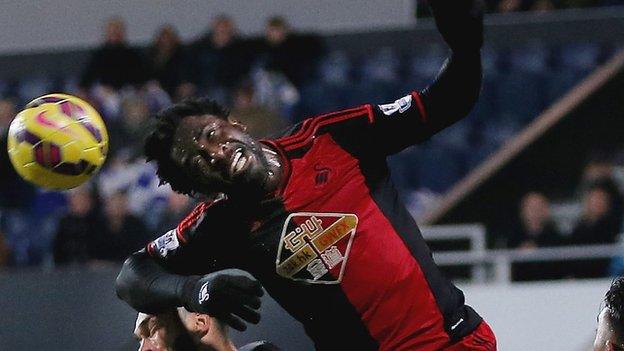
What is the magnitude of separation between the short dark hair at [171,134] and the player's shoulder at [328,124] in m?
0.20

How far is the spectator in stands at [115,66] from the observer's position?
1138cm

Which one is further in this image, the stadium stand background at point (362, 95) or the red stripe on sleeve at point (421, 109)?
the stadium stand background at point (362, 95)

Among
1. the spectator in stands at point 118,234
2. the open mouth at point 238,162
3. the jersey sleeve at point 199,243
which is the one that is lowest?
the spectator in stands at point 118,234

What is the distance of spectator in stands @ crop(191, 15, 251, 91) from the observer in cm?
1122

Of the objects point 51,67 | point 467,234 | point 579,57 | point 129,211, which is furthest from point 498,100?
point 51,67

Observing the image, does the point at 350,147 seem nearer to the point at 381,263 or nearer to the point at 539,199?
the point at 381,263

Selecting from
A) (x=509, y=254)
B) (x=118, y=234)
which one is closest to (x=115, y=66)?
(x=118, y=234)

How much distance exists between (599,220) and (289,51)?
11.0ft

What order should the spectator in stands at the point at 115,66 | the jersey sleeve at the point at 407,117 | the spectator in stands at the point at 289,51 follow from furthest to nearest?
the spectator in stands at the point at 115,66
the spectator in stands at the point at 289,51
the jersey sleeve at the point at 407,117

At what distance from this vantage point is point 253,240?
4.06m

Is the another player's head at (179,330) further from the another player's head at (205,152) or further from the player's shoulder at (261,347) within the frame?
the another player's head at (205,152)

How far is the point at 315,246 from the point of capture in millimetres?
4004

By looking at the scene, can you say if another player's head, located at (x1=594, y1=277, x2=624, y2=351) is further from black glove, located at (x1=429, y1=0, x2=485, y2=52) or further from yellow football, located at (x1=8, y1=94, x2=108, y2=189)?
yellow football, located at (x1=8, y1=94, x2=108, y2=189)

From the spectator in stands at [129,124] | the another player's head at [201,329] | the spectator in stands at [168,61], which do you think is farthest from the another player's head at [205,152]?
the spectator in stands at [168,61]
